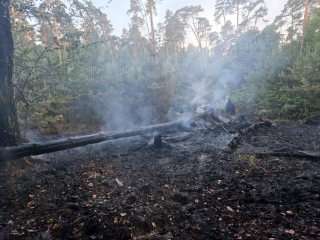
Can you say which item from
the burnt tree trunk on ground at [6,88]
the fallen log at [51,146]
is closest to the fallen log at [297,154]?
the fallen log at [51,146]

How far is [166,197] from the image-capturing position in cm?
329

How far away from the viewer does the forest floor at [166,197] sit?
7.45 ft

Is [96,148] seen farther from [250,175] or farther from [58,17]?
[250,175]

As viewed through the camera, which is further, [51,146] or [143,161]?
[143,161]

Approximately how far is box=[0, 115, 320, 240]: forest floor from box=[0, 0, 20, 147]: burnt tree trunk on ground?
3.38 feet

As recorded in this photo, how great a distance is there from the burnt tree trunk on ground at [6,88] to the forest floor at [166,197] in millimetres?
1029

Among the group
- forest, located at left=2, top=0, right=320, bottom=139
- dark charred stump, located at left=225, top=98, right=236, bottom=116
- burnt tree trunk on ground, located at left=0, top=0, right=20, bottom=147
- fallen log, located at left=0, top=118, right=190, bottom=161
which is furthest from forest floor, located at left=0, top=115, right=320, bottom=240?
dark charred stump, located at left=225, top=98, right=236, bottom=116

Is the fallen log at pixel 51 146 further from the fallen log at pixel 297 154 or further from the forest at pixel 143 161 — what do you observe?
the fallen log at pixel 297 154

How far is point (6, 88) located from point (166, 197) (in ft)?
17.8

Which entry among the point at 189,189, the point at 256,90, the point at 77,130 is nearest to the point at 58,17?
the point at 77,130

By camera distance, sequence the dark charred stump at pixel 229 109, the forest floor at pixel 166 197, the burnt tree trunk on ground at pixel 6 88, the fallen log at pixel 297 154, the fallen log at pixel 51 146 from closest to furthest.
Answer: the forest floor at pixel 166 197 < the fallen log at pixel 51 146 < the fallen log at pixel 297 154 < the burnt tree trunk on ground at pixel 6 88 < the dark charred stump at pixel 229 109

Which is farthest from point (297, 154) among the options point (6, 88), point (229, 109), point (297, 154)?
point (6, 88)

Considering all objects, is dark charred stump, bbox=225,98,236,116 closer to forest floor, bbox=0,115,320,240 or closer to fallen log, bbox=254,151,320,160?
forest floor, bbox=0,115,320,240

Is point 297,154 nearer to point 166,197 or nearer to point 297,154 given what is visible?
point 297,154
